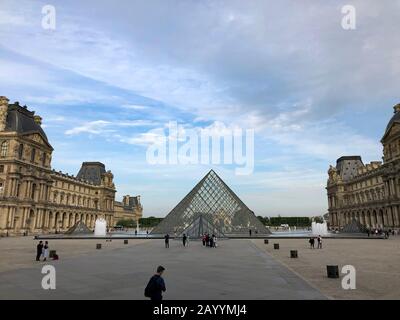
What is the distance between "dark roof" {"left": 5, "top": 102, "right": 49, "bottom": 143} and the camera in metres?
52.7

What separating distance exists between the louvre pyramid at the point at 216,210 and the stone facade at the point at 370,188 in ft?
79.9

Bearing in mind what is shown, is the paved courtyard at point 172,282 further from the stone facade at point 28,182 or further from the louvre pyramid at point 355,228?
the stone facade at point 28,182

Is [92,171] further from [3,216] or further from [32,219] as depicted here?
[3,216]

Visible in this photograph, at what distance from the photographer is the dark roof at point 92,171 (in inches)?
3787

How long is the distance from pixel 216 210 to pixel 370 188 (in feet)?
152

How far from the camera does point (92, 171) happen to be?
321ft

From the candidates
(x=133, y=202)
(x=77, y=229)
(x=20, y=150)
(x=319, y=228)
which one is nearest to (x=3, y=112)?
(x=20, y=150)

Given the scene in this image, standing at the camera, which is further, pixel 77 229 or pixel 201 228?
pixel 77 229

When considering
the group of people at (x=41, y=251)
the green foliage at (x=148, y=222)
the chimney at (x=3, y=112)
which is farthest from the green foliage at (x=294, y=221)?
the group of people at (x=41, y=251)

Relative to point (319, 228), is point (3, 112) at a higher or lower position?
higher
